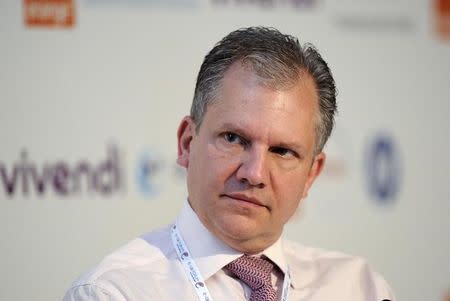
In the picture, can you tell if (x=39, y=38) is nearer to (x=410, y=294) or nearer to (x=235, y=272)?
(x=235, y=272)

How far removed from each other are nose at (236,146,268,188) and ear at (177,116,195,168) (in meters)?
0.20

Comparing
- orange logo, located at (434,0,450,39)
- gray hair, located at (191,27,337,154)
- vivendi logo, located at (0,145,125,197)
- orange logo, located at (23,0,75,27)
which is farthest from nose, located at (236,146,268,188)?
orange logo, located at (434,0,450,39)

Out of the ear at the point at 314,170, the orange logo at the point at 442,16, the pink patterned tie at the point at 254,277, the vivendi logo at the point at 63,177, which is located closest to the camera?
the pink patterned tie at the point at 254,277

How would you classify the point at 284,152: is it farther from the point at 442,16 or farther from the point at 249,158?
the point at 442,16

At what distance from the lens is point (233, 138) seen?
65.0 inches

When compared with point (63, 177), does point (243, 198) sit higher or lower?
higher

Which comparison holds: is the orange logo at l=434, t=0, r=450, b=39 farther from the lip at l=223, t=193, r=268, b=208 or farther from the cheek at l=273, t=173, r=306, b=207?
the lip at l=223, t=193, r=268, b=208

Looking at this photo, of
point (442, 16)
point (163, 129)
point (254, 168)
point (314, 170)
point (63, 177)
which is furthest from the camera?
point (442, 16)

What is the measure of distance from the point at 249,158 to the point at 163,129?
3.63ft

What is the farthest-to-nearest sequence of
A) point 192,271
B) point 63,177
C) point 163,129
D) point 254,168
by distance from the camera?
1. point 163,129
2. point 63,177
3. point 192,271
4. point 254,168

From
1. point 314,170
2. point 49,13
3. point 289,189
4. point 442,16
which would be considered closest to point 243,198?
point 289,189

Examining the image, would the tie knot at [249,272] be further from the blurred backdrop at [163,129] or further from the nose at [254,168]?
the blurred backdrop at [163,129]

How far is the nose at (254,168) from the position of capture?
1585 millimetres

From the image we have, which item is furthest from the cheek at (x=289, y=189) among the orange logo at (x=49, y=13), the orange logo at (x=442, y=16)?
the orange logo at (x=442, y=16)
